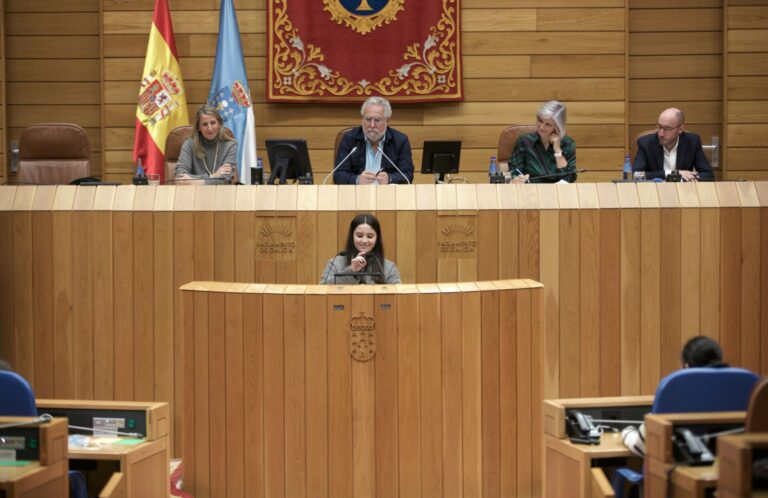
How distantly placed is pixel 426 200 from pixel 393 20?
293 centimetres

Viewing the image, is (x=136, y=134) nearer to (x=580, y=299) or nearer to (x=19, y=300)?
(x=19, y=300)

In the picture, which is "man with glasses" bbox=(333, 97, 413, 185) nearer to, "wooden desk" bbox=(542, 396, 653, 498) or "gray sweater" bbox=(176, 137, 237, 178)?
"gray sweater" bbox=(176, 137, 237, 178)

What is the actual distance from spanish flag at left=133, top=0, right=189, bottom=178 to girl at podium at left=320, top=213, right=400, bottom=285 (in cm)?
297

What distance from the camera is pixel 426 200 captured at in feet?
Result: 19.8

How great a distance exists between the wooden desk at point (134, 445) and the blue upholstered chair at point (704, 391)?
2008mm

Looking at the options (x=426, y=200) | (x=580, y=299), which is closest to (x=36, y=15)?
(x=426, y=200)

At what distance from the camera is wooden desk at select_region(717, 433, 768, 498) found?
9.02 feet

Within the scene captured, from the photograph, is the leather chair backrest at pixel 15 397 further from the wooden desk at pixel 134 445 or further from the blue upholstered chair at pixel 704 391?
the blue upholstered chair at pixel 704 391

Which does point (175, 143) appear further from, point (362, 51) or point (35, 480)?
point (35, 480)

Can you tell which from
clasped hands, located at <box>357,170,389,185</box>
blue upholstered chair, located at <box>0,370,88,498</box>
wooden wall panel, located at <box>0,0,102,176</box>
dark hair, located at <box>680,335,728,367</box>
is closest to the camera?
blue upholstered chair, located at <box>0,370,88,498</box>

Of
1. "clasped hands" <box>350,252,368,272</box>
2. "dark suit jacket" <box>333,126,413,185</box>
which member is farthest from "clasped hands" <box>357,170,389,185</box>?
"clasped hands" <box>350,252,368,272</box>

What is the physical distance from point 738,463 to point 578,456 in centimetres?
139

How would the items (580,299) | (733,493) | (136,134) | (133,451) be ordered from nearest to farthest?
1. (733,493)
2. (133,451)
3. (580,299)
4. (136,134)

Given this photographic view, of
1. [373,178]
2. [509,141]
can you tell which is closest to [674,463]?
[373,178]
